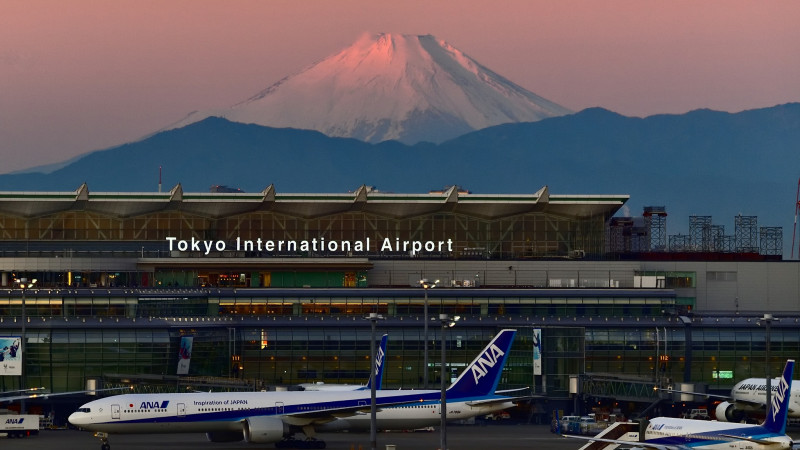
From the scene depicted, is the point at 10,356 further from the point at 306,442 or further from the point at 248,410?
the point at 306,442

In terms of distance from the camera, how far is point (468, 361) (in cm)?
18850

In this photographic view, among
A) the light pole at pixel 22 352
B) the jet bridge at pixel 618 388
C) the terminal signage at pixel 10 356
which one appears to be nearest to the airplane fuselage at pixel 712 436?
the jet bridge at pixel 618 388

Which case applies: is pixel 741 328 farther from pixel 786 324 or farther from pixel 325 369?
pixel 325 369

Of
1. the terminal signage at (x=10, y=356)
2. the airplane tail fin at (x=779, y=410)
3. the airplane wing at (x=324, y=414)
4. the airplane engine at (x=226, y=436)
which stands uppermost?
the terminal signage at (x=10, y=356)

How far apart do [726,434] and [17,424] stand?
220ft

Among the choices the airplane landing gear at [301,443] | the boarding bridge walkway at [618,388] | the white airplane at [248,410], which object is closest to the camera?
the white airplane at [248,410]

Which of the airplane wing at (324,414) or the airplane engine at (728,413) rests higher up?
the airplane wing at (324,414)

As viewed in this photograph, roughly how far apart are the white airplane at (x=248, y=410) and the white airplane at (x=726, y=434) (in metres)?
22.0

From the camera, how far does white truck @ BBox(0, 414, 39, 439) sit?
458 feet

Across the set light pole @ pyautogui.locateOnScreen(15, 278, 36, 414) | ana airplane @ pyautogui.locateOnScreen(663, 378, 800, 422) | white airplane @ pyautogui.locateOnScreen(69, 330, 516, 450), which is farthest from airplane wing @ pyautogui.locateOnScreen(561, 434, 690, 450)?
light pole @ pyautogui.locateOnScreen(15, 278, 36, 414)

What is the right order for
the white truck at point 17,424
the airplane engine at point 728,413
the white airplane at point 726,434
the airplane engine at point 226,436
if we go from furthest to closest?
1. the airplane engine at point 728,413
2. the white truck at point 17,424
3. the airplane engine at point 226,436
4. the white airplane at point 726,434

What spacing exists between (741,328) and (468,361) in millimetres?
35324

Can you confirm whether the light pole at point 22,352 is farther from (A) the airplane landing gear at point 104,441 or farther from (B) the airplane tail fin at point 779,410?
(B) the airplane tail fin at point 779,410

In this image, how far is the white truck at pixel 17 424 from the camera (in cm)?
13975
